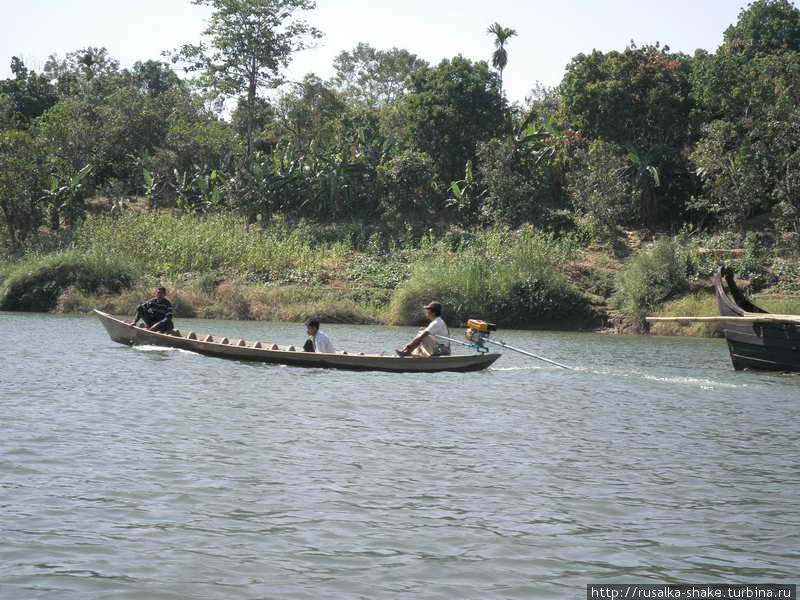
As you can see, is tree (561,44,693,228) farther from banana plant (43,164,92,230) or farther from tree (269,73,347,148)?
banana plant (43,164,92,230)

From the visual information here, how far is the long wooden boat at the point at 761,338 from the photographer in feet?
67.8

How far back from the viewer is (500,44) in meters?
50.8

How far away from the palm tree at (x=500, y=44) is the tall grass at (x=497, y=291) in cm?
1647

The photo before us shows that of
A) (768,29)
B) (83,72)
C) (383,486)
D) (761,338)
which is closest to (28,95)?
(83,72)

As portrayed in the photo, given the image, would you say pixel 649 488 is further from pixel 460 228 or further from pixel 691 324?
pixel 460 228

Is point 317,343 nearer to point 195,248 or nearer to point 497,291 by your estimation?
point 497,291

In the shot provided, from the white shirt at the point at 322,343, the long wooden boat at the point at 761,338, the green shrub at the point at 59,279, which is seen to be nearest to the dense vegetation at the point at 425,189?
the green shrub at the point at 59,279

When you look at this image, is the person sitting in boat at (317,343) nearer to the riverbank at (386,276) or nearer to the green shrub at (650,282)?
the riverbank at (386,276)

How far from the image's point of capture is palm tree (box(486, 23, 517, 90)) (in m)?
50.3

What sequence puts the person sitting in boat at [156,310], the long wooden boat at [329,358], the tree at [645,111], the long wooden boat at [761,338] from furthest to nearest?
the tree at [645,111] → the person sitting in boat at [156,310] → the long wooden boat at [761,338] → the long wooden boat at [329,358]

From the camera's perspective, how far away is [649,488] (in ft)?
32.8

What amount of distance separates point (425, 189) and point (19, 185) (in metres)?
19.3

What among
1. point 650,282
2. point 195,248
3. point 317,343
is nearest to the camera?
point 317,343

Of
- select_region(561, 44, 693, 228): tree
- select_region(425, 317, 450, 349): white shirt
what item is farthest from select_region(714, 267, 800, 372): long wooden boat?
select_region(561, 44, 693, 228): tree
